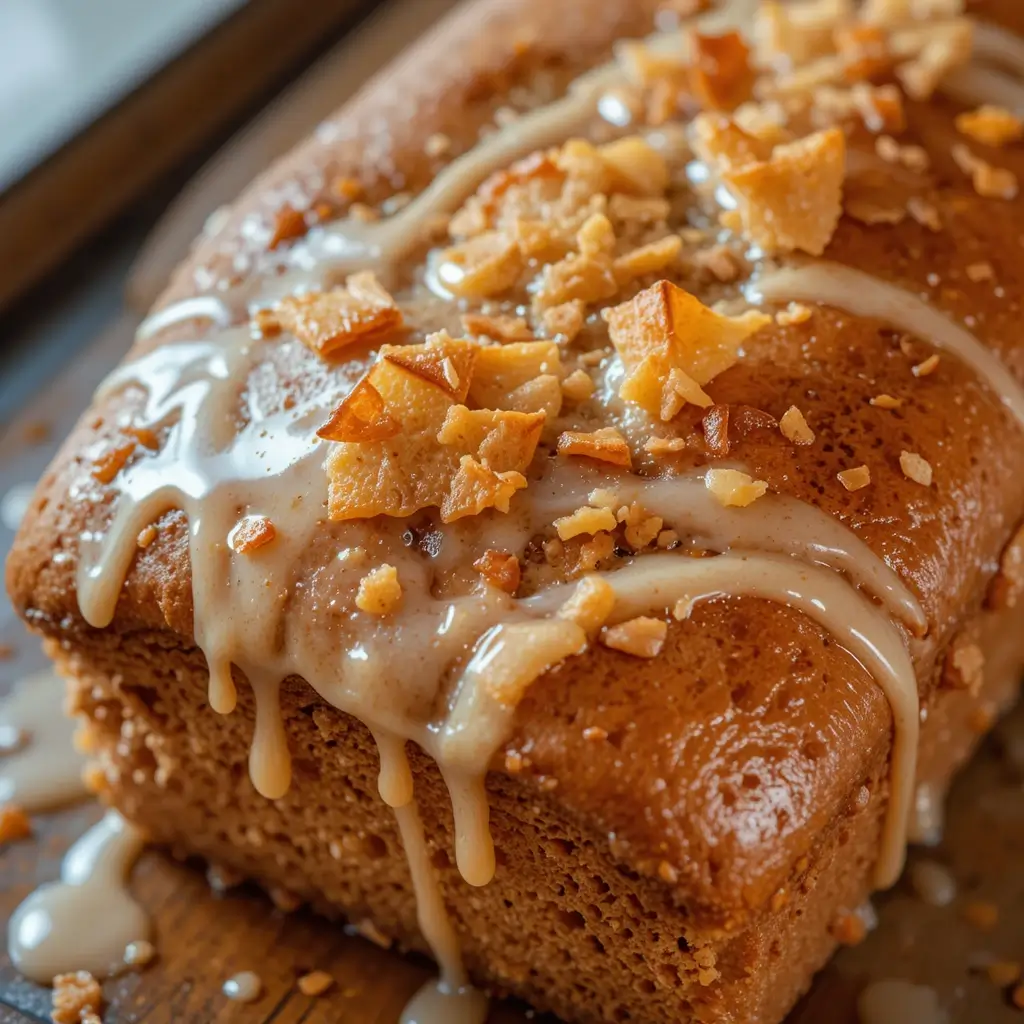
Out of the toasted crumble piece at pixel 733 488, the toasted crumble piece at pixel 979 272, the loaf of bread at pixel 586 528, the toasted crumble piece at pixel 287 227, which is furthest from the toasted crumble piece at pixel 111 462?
the toasted crumble piece at pixel 979 272

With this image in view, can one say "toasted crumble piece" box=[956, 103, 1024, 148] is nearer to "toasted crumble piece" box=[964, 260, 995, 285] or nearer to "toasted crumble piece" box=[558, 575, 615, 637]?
"toasted crumble piece" box=[964, 260, 995, 285]

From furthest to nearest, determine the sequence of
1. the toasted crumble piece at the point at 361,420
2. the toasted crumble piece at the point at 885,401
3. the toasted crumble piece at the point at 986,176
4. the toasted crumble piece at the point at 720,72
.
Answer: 1. the toasted crumble piece at the point at 720,72
2. the toasted crumble piece at the point at 986,176
3. the toasted crumble piece at the point at 885,401
4. the toasted crumble piece at the point at 361,420

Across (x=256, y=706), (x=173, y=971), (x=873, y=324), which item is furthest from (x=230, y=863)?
(x=873, y=324)

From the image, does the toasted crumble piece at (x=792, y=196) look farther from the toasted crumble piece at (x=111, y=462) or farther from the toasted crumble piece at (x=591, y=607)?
the toasted crumble piece at (x=111, y=462)

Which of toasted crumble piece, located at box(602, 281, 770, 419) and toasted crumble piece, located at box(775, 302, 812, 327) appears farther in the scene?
toasted crumble piece, located at box(775, 302, 812, 327)

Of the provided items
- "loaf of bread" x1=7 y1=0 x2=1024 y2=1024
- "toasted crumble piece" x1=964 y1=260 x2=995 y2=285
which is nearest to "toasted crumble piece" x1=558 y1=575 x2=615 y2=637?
"loaf of bread" x1=7 y1=0 x2=1024 y2=1024

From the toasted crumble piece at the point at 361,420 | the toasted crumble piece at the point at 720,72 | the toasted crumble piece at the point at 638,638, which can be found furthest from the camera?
the toasted crumble piece at the point at 720,72
